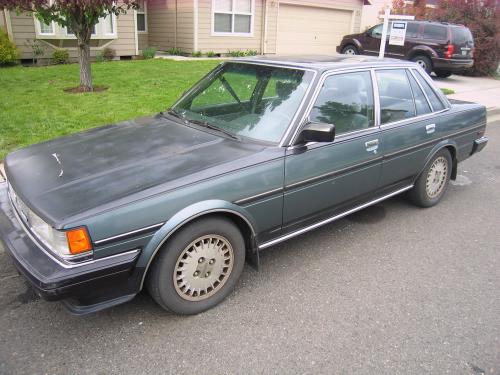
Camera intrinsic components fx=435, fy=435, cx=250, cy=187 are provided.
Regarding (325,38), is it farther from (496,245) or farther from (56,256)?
(56,256)

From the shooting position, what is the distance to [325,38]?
19641 millimetres

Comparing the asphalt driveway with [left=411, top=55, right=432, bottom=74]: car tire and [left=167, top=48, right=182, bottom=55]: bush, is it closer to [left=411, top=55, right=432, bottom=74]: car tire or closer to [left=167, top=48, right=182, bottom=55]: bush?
[left=411, top=55, right=432, bottom=74]: car tire

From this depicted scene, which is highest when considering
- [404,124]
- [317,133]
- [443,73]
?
[317,133]

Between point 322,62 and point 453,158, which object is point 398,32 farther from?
point 322,62

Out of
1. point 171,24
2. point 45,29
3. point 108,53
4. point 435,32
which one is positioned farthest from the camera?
point 171,24

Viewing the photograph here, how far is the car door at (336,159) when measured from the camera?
3279 mm

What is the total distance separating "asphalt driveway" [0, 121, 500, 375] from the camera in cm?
254

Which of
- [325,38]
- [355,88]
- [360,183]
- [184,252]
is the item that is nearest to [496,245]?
[360,183]

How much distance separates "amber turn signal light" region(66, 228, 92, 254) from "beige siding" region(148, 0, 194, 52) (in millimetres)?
14430

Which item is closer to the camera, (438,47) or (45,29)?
(45,29)

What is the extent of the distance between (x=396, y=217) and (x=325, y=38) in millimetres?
16733

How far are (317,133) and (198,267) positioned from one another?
1.25 metres

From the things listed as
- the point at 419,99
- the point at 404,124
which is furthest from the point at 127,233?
the point at 419,99

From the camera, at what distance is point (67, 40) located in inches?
510
